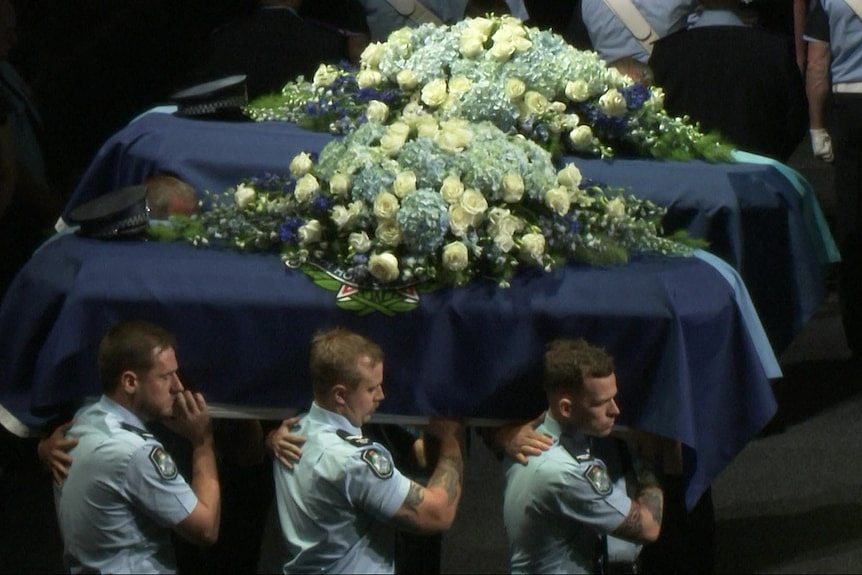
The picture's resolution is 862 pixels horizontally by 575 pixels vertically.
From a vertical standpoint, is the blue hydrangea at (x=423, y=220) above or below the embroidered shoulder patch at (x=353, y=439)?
above

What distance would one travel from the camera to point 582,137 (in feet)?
15.6

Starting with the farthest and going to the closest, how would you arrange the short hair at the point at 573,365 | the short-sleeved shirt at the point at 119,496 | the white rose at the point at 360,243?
the white rose at the point at 360,243 → the short hair at the point at 573,365 → the short-sleeved shirt at the point at 119,496

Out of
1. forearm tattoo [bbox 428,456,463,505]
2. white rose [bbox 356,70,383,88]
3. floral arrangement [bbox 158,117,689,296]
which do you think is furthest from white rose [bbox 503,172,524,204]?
white rose [bbox 356,70,383,88]

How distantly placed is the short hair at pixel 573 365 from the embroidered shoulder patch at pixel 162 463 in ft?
2.62

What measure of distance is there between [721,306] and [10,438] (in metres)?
2.49

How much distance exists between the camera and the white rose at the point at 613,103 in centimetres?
480

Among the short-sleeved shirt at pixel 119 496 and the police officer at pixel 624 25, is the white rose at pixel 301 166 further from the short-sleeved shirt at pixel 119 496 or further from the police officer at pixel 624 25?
the police officer at pixel 624 25

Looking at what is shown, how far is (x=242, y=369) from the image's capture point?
154 inches

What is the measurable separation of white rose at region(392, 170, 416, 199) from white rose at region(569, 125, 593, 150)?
3.17 ft

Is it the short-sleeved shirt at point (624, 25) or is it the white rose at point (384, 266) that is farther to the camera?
the short-sleeved shirt at point (624, 25)

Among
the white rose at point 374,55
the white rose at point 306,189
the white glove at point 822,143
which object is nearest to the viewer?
the white rose at point 306,189

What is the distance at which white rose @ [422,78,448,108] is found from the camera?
474 cm

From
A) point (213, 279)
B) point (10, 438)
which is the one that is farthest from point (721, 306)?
point (10, 438)

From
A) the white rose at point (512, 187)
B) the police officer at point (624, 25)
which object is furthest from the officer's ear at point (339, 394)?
the police officer at point (624, 25)
